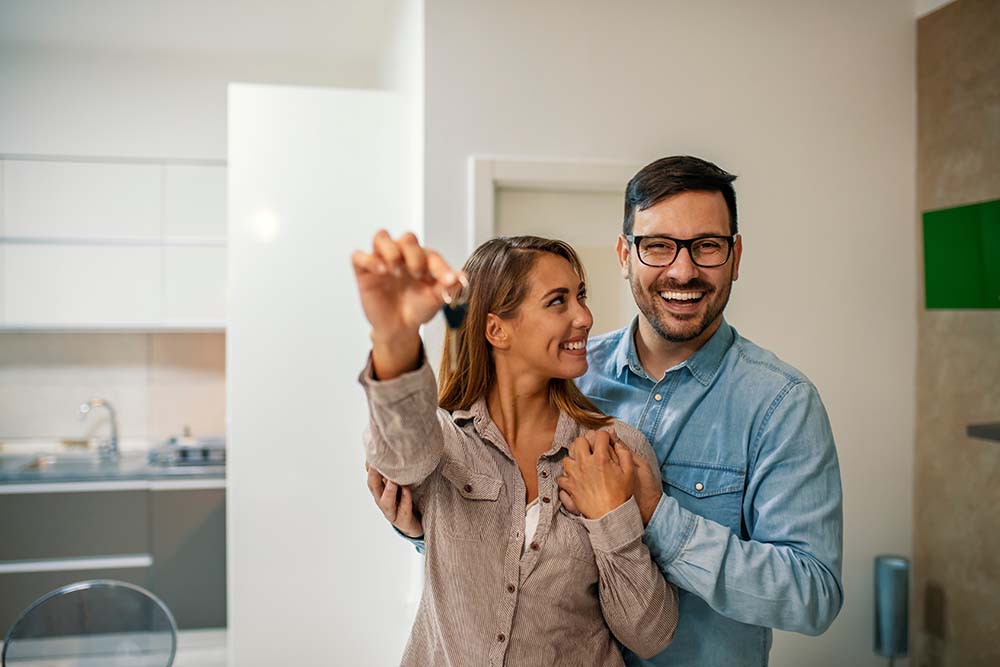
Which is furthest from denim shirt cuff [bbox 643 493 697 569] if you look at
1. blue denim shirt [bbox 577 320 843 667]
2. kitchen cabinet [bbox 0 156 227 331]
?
kitchen cabinet [bbox 0 156 227 331]

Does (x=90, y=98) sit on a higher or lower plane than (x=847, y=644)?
higher

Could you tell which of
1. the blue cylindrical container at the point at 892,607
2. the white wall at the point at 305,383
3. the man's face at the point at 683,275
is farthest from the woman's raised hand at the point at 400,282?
the blue cylindrical container at the point at 892,607

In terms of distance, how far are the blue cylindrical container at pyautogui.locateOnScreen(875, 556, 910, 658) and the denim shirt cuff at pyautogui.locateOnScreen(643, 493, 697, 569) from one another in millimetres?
1630

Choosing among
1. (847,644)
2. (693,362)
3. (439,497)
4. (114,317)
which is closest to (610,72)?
(693,362)

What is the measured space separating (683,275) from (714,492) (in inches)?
12.8

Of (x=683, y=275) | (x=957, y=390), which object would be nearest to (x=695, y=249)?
(x=683, y=275)

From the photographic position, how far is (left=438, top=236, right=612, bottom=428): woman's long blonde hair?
121 cm

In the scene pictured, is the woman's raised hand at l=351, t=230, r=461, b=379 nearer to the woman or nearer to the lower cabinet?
the woman

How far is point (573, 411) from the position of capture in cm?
126

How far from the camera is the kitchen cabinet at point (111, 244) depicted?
11.7 ft

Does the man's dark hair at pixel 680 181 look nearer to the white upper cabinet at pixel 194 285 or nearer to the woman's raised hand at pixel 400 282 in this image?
the woman's raised hand at pixel 400 282

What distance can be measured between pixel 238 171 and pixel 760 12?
5.05 ft

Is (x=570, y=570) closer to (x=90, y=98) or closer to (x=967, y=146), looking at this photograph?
(x=967, y=146)

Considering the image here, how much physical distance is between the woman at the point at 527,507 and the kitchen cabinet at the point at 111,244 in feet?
8.79
